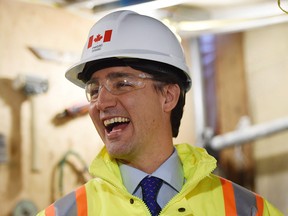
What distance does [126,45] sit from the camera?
1.77 m

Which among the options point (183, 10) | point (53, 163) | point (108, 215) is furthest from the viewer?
point (183, 10)

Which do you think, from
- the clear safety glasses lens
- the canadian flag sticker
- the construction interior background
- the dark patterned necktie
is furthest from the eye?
the construction interior background

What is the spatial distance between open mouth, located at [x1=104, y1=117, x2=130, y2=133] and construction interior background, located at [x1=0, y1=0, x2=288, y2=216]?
0.99 meters

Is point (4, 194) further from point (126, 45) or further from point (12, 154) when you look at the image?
point (126, 45)

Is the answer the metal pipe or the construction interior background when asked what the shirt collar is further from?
the metal pipe

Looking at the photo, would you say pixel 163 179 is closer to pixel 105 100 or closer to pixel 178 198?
pixel 178 198

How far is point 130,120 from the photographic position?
170cm

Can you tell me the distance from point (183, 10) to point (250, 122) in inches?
32.0

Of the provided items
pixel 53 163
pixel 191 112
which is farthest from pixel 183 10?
pixel 53 163

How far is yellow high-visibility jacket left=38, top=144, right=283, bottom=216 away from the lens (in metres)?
1.63

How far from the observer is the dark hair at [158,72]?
1742 mm

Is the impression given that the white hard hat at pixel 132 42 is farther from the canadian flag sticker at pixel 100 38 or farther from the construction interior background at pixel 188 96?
the construction interior background at pixel 188 96

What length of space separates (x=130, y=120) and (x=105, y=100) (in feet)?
0.32

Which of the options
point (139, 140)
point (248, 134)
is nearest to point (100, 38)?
point (139, 140)
